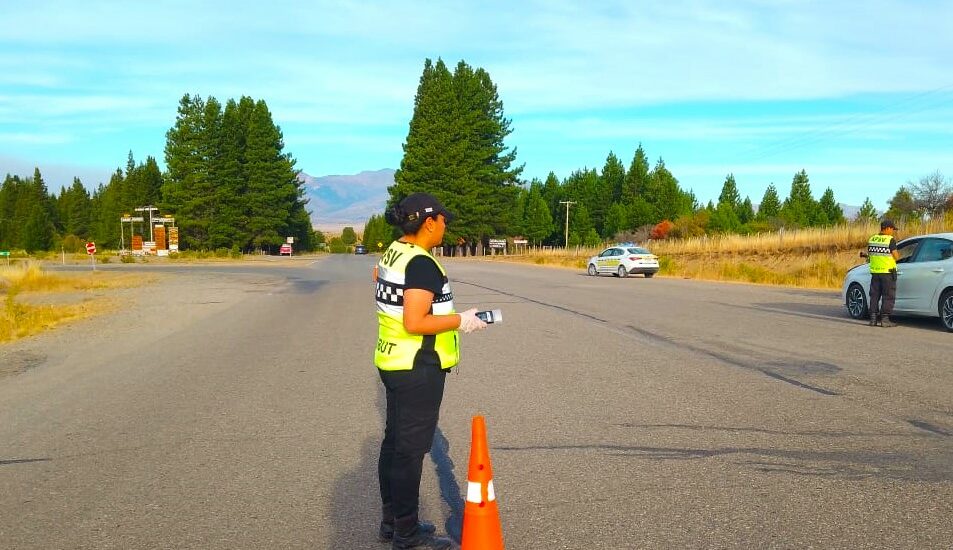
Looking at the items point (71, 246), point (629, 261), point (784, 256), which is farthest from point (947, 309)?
point (71, 246)

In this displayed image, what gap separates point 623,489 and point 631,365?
15.5ft

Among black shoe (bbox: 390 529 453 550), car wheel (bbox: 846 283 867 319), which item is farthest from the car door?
black shoe (bbox: 390 529 453 550)

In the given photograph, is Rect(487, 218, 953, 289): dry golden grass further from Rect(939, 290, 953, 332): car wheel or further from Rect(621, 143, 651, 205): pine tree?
Rect(621, 143, 651, 205): pine tree

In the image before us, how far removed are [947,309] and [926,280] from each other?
69 cm

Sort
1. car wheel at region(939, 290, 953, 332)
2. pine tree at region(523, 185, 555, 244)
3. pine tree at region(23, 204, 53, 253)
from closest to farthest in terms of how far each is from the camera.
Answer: car wheel at region(939, 290, 953, 332) → pine tree at region(23, 204, 53, 253) → pine tree at region(523, 185, 555, 244)

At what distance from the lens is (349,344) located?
12.0 meters

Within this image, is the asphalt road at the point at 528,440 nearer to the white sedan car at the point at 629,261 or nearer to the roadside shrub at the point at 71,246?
the white sedan car at the point at 629,261

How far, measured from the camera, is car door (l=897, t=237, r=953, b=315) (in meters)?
12.8

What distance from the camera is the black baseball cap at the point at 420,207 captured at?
13.1 ft

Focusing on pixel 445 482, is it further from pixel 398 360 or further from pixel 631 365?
pixel 631 365

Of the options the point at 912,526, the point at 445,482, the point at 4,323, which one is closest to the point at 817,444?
the point at 912,526

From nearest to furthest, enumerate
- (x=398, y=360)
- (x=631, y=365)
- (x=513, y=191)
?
(x=398, y=360), (x=631, y=365), (x=513, y=191)

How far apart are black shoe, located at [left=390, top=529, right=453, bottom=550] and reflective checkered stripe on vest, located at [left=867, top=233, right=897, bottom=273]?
1136 centimetres

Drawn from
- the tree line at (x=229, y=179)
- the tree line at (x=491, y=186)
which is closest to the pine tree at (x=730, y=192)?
the tree line at (x=491, y=186)
